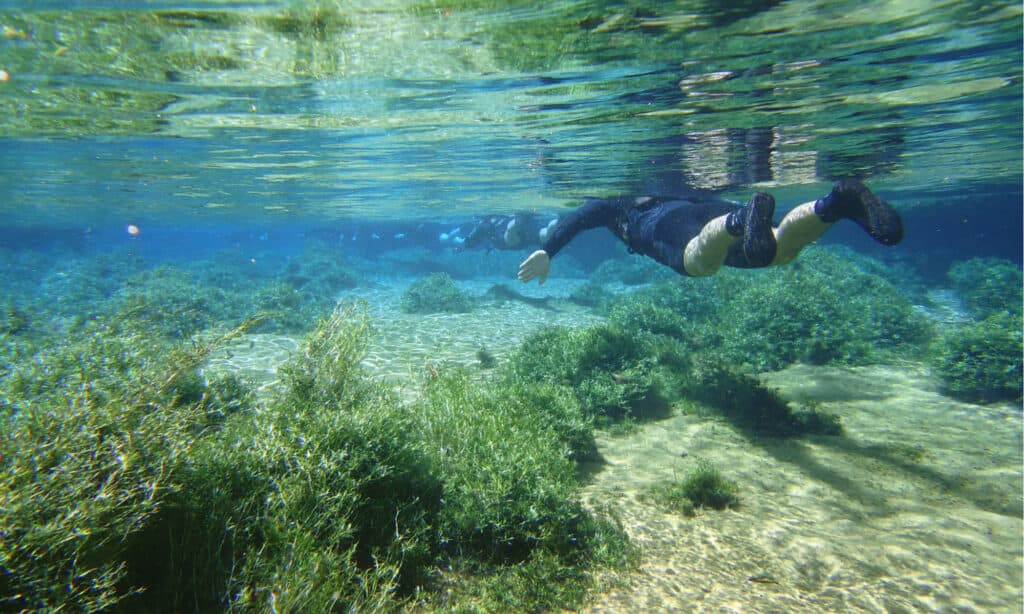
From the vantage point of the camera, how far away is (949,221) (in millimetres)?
37719

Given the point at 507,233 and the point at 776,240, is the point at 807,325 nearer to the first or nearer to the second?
the point at 776,240

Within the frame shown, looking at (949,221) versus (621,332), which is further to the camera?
(949,221)

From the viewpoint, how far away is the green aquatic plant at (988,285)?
Result: 1746cm

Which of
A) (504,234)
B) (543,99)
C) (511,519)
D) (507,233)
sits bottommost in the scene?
(504,234)

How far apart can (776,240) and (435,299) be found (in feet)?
57.7

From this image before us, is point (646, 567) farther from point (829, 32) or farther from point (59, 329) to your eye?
point (59, 329)

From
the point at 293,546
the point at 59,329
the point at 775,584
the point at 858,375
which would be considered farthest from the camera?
the point at 59,329

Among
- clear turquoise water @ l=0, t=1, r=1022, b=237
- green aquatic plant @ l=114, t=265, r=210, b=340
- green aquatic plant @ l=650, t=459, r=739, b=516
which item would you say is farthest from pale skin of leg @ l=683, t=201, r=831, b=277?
green aquatic plant @ l=114, t=265, r=210, b=340

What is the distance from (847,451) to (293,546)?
7.96m

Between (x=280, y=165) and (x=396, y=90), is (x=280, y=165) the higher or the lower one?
the lower one

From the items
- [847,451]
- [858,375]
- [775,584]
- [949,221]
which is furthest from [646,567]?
[949,221]

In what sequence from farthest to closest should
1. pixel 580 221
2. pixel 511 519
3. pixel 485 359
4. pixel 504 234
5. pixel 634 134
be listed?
pixel 504 234
pixel 634 134
pixel 485 359
pixel 580 221
pixel 511 519

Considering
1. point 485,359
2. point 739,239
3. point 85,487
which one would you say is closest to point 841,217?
point 739,239

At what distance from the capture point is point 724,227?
5.43 m
